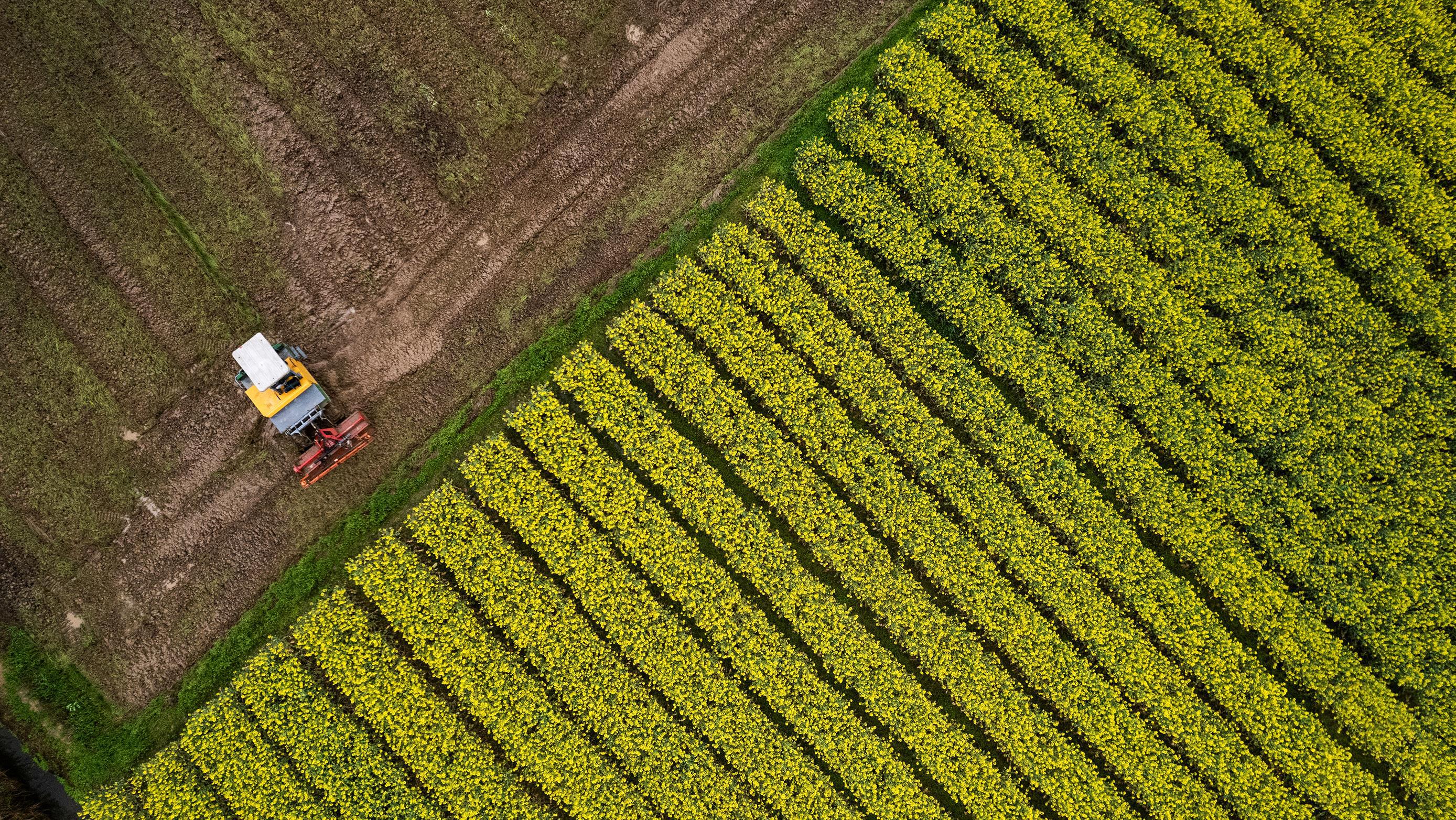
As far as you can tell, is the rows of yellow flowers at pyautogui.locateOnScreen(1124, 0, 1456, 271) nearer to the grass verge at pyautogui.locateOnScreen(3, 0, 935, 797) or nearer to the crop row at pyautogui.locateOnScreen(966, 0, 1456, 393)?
the crop row at pyautogui.locateOnScreen(966, 0, 1456, 393)

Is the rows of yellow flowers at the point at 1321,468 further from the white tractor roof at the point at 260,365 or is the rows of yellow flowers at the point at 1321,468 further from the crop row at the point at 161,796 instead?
the crop row at the point at 161,796

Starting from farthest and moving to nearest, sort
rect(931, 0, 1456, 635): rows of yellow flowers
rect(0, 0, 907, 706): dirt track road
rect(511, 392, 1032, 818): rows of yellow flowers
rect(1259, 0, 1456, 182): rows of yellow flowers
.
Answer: rect(0, 0, 907, 706): dirt track road → rect(1259, 0, 1456, 182): rows of yellow flowers → rect(931, 0, 1456, 635): rows of yellow flowers → rect(511, 392, 1032, 818): rows of yellow flowers

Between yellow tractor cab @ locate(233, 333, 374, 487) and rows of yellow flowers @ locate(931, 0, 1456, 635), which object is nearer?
yellow tractor cab @ locate(233, 333, 374, 487)

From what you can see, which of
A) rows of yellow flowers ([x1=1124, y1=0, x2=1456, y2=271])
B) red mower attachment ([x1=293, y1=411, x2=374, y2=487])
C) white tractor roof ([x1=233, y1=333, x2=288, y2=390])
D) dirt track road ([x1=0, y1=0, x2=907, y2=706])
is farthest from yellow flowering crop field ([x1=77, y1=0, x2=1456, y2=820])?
white tractor roof ([x1=233, y1=333, x2=288, y2=390])

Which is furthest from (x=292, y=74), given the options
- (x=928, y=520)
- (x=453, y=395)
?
(x=928, y=520)

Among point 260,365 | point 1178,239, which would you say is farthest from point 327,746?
point 1178,239

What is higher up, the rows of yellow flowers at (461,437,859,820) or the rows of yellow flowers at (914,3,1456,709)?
the rows of yellow flowers at (914,3,1456,709)

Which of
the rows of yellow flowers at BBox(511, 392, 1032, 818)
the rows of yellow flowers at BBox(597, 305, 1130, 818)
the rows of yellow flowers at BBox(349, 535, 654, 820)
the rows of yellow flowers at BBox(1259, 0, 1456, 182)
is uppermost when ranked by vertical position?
the rows of yellow flowers at BBox(1259, 0, 1456, 182)
